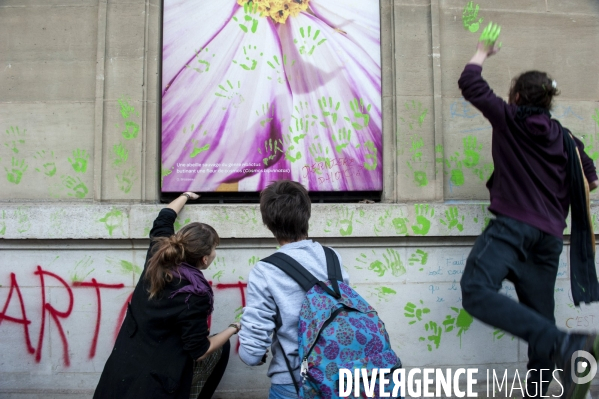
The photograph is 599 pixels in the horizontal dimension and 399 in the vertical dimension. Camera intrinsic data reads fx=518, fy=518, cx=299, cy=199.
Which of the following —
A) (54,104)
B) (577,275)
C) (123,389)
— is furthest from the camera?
(54,104)

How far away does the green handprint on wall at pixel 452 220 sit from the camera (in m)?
3.92

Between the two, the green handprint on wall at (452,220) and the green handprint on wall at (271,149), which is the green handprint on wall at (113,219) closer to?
the green handprint on wall at (271,149)

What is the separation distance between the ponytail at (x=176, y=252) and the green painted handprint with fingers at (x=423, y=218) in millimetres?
1625

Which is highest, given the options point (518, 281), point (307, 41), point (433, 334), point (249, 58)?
point (307, 41)

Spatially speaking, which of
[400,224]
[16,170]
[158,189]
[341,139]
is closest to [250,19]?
[341,139]

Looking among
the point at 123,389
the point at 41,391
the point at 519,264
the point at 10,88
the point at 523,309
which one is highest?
the point at 10,88

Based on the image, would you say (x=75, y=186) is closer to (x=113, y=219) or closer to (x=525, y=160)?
(x=113, y=219)

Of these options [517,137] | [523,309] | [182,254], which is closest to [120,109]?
[182,254]

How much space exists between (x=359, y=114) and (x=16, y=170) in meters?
2.71

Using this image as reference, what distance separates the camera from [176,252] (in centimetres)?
284

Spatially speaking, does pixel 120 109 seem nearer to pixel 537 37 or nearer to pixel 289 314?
pixel 289 314

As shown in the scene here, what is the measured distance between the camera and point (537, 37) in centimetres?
430

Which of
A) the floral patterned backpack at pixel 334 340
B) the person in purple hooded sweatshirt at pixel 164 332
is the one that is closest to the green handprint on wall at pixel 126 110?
the person in purple hooded sweatshirt at pixel 164 332

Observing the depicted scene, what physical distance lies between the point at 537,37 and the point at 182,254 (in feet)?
11.2
